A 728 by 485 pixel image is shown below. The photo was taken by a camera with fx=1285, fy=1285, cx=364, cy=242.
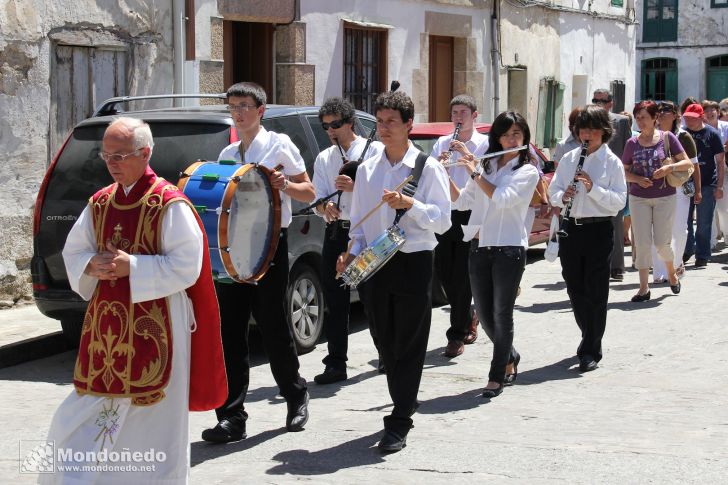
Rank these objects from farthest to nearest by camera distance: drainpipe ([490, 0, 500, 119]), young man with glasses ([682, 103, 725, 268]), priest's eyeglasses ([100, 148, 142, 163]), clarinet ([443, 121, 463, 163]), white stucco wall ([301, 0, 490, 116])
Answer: drainpipe ([490, 0, 500, 119])
white stucco wall ([301, 0, 490, 116])
young man with glasses ([682, 103, 725, 268])
clarinet ([443, 121, 463, 163])
priest's eyeglasses ([100, 148, 142, 163])

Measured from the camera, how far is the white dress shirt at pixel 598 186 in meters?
8.77

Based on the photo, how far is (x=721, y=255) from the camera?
49.4 feet

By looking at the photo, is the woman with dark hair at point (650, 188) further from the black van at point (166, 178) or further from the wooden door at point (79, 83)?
the wooden door at point (79, 83)

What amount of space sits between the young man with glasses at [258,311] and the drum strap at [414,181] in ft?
2.31

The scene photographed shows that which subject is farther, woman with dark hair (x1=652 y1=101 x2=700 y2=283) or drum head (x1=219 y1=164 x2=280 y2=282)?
woman with dark hair (x1=652 y1=101 x2=700 y2=283)

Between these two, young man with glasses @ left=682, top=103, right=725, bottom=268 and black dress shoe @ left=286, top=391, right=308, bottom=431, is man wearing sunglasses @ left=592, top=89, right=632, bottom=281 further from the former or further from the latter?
black dress shoe @ left=286, top=391, right=308, bottom=431

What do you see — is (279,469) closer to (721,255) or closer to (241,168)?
(241,168)

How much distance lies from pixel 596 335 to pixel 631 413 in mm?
1407

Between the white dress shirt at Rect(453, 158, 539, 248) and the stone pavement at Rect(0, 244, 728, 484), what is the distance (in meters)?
0.97

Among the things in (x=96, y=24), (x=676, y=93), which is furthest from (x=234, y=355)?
(x=676, y=93)

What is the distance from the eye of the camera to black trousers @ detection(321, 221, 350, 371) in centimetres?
832

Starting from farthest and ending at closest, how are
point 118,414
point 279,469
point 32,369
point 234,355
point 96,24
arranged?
point 96,24 < point 32,369 < point 234,355 < point 279,469 < point 118,414

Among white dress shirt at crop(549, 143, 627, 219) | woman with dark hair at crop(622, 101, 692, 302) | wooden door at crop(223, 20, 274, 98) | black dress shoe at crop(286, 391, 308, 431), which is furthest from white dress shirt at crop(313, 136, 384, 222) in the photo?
wooden door at crop(223, 20, 274, 98)

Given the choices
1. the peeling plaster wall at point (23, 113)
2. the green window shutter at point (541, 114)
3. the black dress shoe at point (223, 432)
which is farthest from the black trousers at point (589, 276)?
the green window shutter at point (541, 114)
